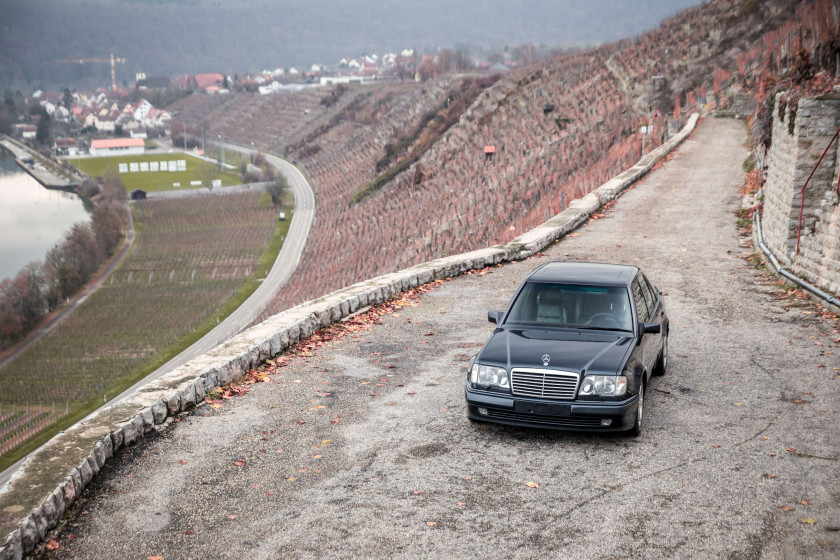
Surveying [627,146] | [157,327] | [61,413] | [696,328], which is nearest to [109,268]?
[157,327]

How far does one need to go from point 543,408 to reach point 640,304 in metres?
2.30

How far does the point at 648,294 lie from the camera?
984 centimetres

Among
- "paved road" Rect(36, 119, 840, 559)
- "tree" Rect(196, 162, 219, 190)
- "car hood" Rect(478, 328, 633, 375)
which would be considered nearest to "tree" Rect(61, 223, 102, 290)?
"tree" Rect(196, 162, 219, 190)

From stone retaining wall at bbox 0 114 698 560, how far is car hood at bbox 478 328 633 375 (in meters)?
3.40

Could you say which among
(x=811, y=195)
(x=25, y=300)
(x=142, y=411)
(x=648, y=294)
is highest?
(x=811, y=195)

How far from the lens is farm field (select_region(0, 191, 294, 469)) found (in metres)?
61.9

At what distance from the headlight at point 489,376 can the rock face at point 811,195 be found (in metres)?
7.76

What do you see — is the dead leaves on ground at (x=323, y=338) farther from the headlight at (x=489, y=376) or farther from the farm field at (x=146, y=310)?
Result: the farm field at (x=146, y=310)

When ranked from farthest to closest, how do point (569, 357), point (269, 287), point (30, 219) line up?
point (30, 219), point (269, 287), point (569, 357)

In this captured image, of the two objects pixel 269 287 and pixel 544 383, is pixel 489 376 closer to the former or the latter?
pixel 544 383

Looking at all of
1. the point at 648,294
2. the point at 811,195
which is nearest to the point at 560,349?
the point at 648,294

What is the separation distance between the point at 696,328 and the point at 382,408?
6.09 m

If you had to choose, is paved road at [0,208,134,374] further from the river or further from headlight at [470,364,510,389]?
headlight at [470,364,510,389]

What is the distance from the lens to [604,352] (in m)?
7.94
